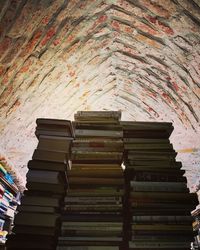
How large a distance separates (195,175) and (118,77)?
2.43 metres

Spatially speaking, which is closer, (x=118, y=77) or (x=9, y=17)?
(x=9, y=17)

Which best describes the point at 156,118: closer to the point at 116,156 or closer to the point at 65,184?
the point at 116,156

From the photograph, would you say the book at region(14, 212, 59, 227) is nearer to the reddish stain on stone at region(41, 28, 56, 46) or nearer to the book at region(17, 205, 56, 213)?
the book at region(17, 205, 56, 213)

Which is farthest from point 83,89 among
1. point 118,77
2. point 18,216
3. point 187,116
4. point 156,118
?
point 18,216

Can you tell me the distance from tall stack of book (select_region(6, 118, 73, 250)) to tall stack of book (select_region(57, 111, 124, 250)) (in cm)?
11

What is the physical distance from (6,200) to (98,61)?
9.90ft

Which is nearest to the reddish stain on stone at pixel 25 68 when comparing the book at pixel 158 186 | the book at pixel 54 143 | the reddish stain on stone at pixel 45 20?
the reddish stain on stone at pixel 45 20

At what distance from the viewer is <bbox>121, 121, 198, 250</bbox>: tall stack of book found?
68.9 inches

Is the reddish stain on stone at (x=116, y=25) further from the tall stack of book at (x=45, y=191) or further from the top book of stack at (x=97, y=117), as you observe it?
the tall stack of book at (x=45, y=191)

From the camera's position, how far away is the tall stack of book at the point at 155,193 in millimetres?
1750

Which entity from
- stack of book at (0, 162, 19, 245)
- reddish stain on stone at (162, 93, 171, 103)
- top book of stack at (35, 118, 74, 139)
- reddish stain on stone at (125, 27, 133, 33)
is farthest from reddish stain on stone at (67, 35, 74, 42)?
stack of book at (0, 162, 19, 245)

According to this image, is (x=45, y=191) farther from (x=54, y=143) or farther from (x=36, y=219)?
(x=54, y=143)

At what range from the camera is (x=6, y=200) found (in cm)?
430

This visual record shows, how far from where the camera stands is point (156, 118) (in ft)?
10.5
